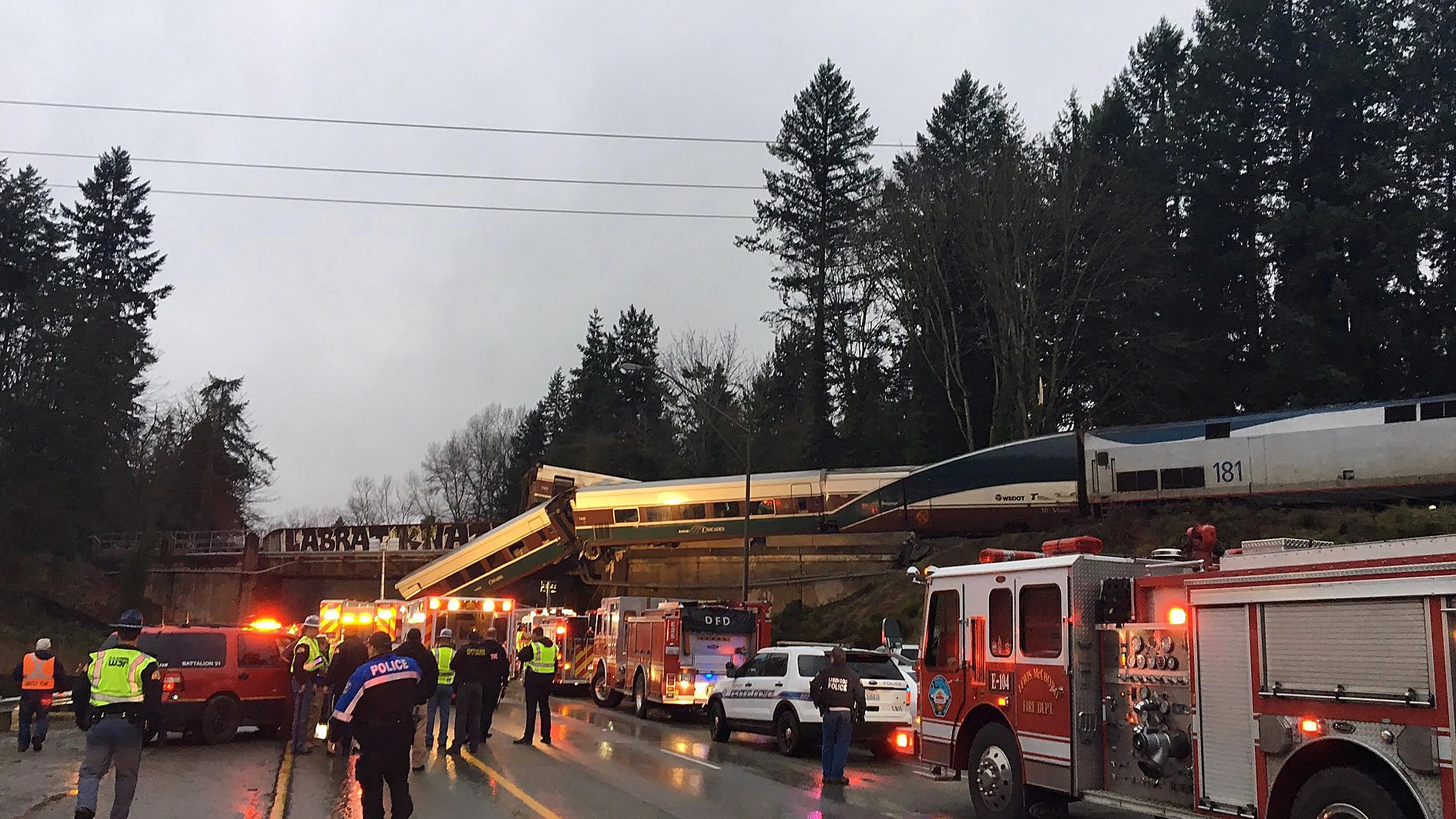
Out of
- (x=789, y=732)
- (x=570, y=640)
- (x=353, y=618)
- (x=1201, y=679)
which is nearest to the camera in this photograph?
(x=1201, y=679)

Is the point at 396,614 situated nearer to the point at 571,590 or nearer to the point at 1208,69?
the point at 571,590

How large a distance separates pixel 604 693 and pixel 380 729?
60.6ft

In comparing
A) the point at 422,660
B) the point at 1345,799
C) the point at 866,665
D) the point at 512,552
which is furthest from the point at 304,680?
the point at 512,552

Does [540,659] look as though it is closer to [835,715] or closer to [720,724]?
[720,724]

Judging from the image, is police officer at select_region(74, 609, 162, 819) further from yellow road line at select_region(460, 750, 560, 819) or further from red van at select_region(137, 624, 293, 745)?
red van at select_region(137, 624, 293, 745)

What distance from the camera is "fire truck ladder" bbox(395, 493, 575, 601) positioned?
139 feet

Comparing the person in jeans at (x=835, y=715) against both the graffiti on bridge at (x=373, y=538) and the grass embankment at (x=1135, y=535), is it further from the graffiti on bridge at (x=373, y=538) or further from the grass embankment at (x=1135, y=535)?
the graffiti on bridge at (x=373, y=538)

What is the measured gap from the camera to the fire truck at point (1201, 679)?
267 inches

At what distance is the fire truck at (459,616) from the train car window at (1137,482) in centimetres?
1798

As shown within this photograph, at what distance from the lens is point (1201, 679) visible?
8336 mm

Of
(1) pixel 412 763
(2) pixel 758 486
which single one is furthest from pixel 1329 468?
(1) pixel 412 763

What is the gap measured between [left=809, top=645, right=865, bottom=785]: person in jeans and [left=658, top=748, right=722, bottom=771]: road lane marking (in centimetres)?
180

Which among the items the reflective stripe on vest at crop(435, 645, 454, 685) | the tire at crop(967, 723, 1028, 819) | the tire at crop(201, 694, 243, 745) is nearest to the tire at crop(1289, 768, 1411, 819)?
the tire at crop(967, 723, 1028, 819)

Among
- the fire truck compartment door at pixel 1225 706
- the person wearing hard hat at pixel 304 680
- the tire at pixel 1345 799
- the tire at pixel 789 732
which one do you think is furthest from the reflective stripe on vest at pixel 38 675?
the tire at pixel 1345 799
